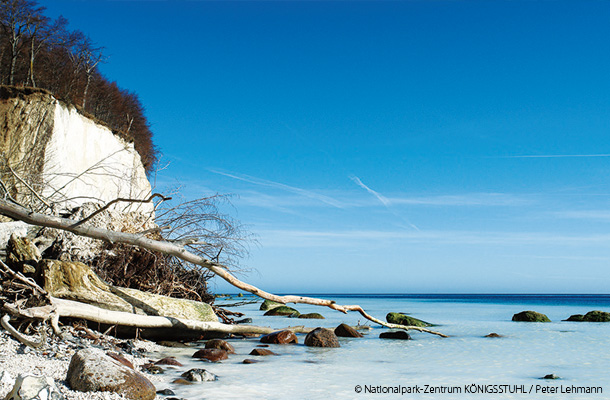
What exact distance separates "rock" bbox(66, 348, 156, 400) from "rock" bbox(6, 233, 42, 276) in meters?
3.58

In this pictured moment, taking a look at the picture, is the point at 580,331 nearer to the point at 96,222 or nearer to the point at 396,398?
the point at 396,398

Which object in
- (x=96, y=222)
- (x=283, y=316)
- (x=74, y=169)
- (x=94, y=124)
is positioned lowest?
(x=283, y=316)

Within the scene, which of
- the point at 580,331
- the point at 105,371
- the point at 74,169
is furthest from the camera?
the point at 74,169

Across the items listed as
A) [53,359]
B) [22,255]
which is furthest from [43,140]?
[53,359]

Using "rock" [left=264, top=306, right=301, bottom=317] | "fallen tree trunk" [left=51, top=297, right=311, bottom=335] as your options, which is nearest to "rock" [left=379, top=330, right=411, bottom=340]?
"fallen tree trunk" [left=51, top=297, right=311, bottom=335]

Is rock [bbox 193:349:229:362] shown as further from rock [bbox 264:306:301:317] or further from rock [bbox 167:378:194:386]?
rock [bbox 264:306:301:317]

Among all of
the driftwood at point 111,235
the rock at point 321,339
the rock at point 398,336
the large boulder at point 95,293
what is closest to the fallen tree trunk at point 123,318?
the large boulder at point 95,293

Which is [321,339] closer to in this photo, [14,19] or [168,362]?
[168,362]

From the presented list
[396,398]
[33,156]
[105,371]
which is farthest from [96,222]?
[33,156]

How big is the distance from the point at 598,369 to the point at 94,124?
18524mm

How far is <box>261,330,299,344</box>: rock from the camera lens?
1016 cm

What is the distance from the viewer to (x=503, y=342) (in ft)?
39.4

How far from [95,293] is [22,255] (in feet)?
5.05

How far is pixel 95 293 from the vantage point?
792 centimetres
